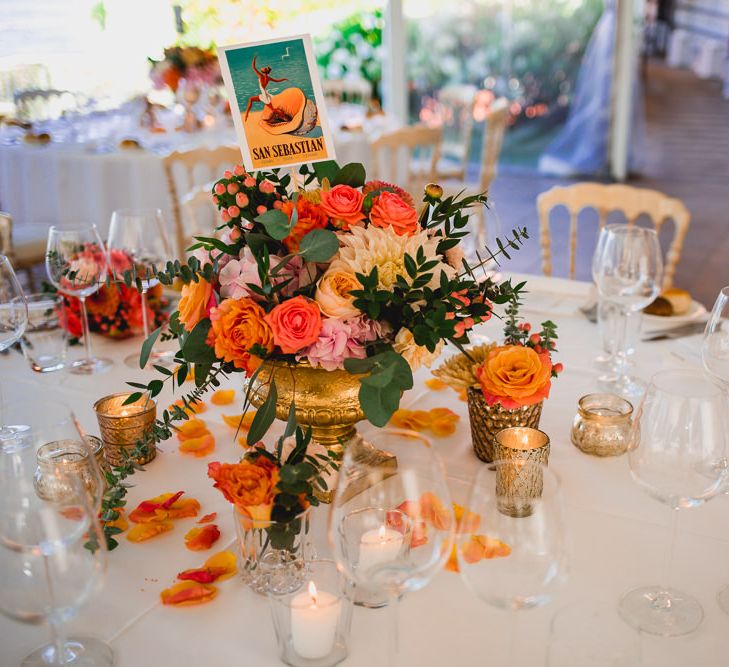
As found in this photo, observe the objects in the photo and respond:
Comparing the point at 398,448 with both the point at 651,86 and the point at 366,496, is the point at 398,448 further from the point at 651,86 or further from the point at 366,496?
the point at 651,86

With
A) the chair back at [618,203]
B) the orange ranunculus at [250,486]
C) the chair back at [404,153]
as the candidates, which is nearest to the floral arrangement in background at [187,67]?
the chair back at [404,153]

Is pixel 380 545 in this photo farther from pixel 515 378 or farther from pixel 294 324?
pixel 515 378

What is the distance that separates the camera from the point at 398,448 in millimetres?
745

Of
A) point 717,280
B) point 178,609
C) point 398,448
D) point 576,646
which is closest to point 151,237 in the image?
point 178,609

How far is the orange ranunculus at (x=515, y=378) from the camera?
1104 millimetres

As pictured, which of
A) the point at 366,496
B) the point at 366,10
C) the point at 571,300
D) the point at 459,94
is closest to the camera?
the point at 366,496

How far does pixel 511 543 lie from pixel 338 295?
38 cm

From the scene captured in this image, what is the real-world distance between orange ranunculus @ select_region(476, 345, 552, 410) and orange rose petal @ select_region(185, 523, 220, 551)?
41cm

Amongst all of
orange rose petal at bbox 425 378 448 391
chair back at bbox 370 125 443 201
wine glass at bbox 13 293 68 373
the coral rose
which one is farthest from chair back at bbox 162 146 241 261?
the coral rose

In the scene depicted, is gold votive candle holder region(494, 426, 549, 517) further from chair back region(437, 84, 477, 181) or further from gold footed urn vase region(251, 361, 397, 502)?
chair back region(437, 84, 477, 181)

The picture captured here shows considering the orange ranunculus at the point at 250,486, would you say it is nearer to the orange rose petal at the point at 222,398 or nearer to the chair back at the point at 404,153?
the orange rose petal at the point at 222,398

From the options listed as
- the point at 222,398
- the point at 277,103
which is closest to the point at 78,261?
the point at 222,398

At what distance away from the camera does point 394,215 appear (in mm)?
1008

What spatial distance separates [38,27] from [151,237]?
5252mm
